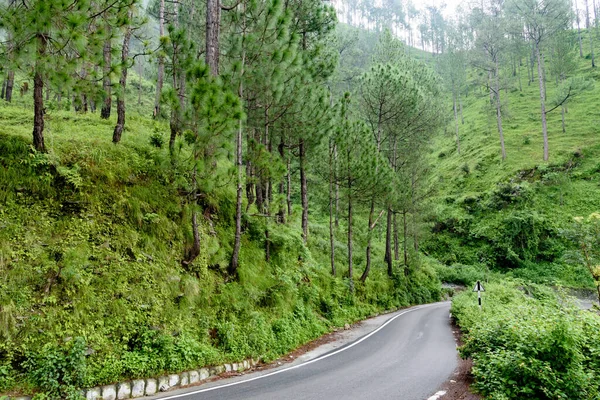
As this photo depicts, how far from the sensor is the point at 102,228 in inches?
319

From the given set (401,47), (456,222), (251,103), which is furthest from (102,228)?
(456,222)

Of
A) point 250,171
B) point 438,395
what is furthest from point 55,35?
point 438,395

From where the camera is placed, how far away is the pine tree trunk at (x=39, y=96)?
6152 mm

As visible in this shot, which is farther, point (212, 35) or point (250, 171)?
point (250, 171)

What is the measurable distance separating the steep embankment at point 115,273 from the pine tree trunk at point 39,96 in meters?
0.27

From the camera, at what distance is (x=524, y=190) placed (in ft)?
101

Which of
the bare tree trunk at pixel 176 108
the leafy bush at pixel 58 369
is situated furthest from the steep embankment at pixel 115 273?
the bare tree trunk at pixel 176 108

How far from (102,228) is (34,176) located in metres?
1.90

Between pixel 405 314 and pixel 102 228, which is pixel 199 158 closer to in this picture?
pixel 102 228

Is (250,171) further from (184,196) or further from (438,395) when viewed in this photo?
(438,395)

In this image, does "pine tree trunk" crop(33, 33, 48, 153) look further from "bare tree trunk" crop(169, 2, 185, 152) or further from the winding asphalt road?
the winding asphalt road

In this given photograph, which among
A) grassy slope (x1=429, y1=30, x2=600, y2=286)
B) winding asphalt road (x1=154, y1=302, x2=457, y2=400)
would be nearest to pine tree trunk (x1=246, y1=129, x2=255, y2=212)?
winding asphalt road (x1=154, y1=302, x2=457, y2=400)

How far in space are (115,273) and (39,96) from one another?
4282 mm

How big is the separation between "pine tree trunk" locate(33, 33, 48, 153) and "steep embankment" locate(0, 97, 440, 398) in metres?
0.27
